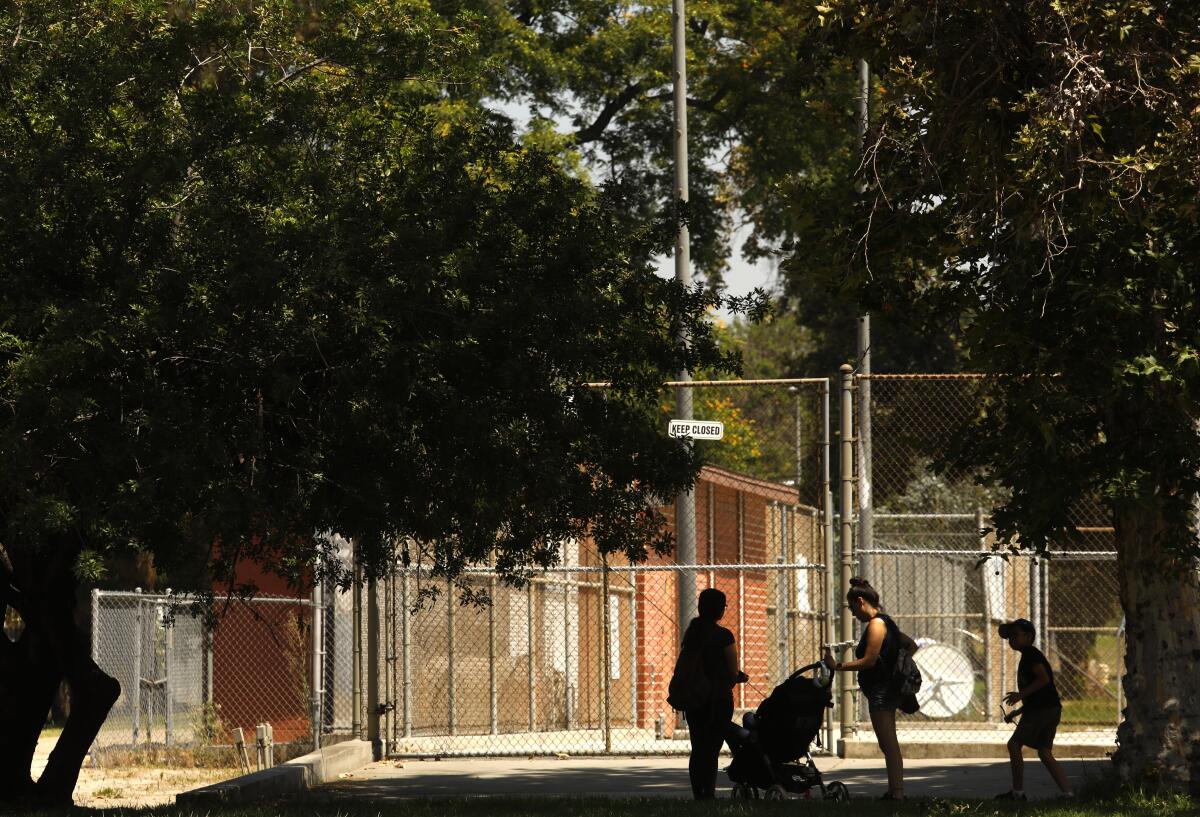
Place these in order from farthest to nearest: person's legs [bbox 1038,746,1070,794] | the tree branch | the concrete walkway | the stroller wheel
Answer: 1. the tree branch
2. the concrete walkway
3. person's legs [bbox 1038,746,1070,794]
4. the stroller wheel

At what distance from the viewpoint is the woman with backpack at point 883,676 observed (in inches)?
461

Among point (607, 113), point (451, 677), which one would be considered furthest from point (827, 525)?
point (607, 113)

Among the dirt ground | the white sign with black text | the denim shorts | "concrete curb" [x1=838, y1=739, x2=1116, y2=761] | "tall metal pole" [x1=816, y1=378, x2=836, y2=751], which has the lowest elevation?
the dirt ground

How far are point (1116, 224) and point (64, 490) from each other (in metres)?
6.00

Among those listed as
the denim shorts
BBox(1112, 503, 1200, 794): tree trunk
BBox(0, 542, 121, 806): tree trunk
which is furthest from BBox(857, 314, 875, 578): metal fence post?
BBox(0, 542, 121, 806): tree trunk

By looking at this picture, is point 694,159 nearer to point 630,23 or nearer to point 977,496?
point 630,23

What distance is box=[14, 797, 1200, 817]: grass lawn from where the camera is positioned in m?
10.4

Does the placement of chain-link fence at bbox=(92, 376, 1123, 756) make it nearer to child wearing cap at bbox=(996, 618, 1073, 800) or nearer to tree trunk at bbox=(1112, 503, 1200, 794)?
child wearing cap at bbox=(996, 618, 1073, 800)

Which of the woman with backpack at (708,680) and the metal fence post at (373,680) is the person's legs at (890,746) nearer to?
the woman with backpack at (708,680)

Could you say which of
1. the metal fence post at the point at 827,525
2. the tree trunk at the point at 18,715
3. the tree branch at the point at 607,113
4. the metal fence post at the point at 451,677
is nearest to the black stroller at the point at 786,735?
the metal fence post at the point at 827,525

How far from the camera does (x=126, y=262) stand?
10.4m

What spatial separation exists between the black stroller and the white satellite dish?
8.63 meters

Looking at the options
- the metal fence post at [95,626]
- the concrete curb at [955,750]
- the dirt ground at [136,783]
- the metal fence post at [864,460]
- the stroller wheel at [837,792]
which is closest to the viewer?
the stroller wheel at [837,792]

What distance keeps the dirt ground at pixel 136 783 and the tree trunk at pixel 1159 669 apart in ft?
22.4
